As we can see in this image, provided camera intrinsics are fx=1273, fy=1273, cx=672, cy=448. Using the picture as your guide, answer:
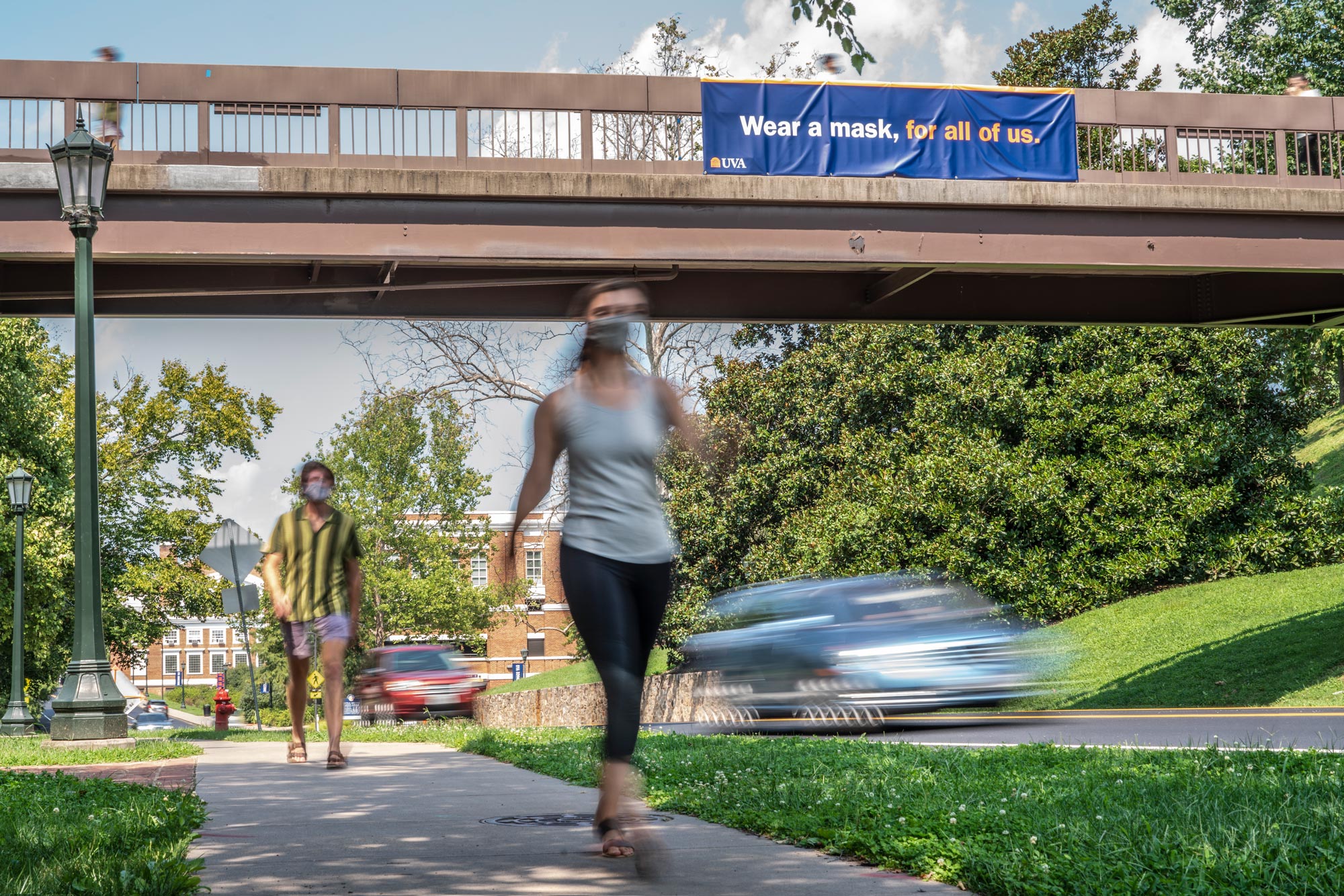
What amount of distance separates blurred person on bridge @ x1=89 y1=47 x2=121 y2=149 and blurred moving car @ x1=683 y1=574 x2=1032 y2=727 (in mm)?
9092

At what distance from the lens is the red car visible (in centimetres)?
2464

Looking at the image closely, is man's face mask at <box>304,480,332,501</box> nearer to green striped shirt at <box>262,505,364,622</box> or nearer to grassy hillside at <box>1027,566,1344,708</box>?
green striped shirt at <box>262,505,364,622</box>

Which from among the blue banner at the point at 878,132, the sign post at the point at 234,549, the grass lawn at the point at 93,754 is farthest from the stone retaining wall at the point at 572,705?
the grass lawn at the point at 93,754

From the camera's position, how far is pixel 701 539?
3297cm

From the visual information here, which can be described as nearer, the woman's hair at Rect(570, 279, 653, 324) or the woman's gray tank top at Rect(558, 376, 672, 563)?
the woman's gray tank top at Rect(558, 376, 672, 563)

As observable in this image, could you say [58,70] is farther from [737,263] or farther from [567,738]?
[567,738]

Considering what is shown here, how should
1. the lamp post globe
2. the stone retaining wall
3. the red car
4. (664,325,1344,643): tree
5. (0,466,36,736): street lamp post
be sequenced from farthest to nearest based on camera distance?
(664,325,1344,643): tree < the stone retaining wall < the red car < (0,466,36,736): street lamp post < the lamp post globe

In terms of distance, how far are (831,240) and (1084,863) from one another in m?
11.4

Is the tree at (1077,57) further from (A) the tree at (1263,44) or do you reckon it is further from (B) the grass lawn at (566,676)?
(B) the grass lawn at (566,676)

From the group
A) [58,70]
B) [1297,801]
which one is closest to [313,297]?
[58,70]

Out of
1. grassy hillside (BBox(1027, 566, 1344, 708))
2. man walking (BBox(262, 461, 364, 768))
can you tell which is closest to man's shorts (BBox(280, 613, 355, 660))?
man walking (BBox(262, 461, 364, 768))

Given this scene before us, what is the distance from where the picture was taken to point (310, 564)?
24.5 ft

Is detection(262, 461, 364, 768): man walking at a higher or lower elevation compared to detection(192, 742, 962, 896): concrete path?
higher

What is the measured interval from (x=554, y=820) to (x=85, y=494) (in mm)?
8402
